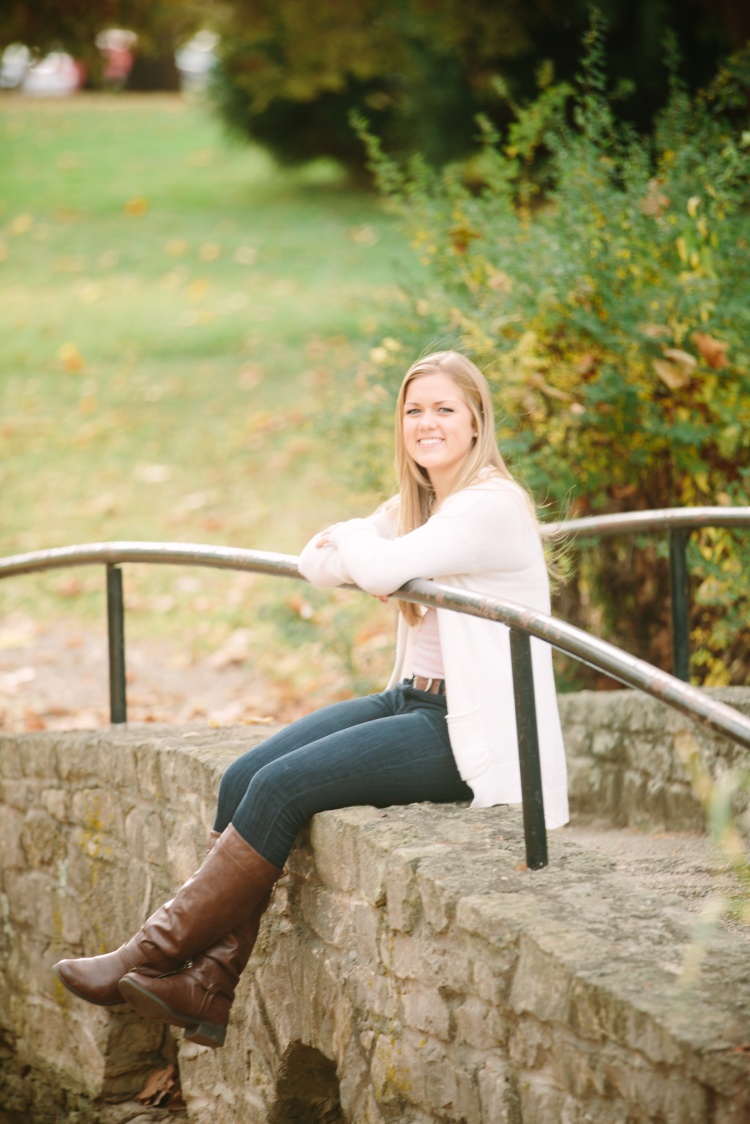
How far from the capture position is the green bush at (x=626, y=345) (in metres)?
5.18

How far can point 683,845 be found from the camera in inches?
168

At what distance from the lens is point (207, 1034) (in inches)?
133

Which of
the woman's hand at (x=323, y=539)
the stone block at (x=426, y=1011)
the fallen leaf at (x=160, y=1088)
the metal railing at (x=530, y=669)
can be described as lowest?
the fallen leaf at (x=160, y=1088)

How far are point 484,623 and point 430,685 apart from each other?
27 centimetres

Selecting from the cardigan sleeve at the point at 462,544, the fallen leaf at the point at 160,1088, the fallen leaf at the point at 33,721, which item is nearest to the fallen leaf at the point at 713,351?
the cardigan sleeve at the point at 462,544

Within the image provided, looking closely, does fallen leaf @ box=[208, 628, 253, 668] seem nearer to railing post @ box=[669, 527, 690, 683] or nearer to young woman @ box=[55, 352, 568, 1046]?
railing post @ box=[669, 527, 690, 683]

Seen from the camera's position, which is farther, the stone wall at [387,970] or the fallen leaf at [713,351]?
the fallen leaf at [713,351]

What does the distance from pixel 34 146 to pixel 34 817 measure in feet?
60.1

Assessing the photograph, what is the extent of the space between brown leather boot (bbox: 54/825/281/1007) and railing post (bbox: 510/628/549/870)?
0.69 meters

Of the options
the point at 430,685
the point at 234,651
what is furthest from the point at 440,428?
the point at 234,651

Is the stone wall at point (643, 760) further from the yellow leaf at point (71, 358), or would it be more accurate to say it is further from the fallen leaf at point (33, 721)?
the yellow leaf at point (71, 358)

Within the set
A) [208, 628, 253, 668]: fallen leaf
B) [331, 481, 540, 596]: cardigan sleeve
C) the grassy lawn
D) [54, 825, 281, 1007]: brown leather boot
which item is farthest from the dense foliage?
[54, 825, 281, 1007]: brown leather boot

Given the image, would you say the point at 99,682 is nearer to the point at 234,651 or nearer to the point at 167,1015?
the point at 234,651

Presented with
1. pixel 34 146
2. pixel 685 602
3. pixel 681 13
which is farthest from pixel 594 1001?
pixel 34 146
